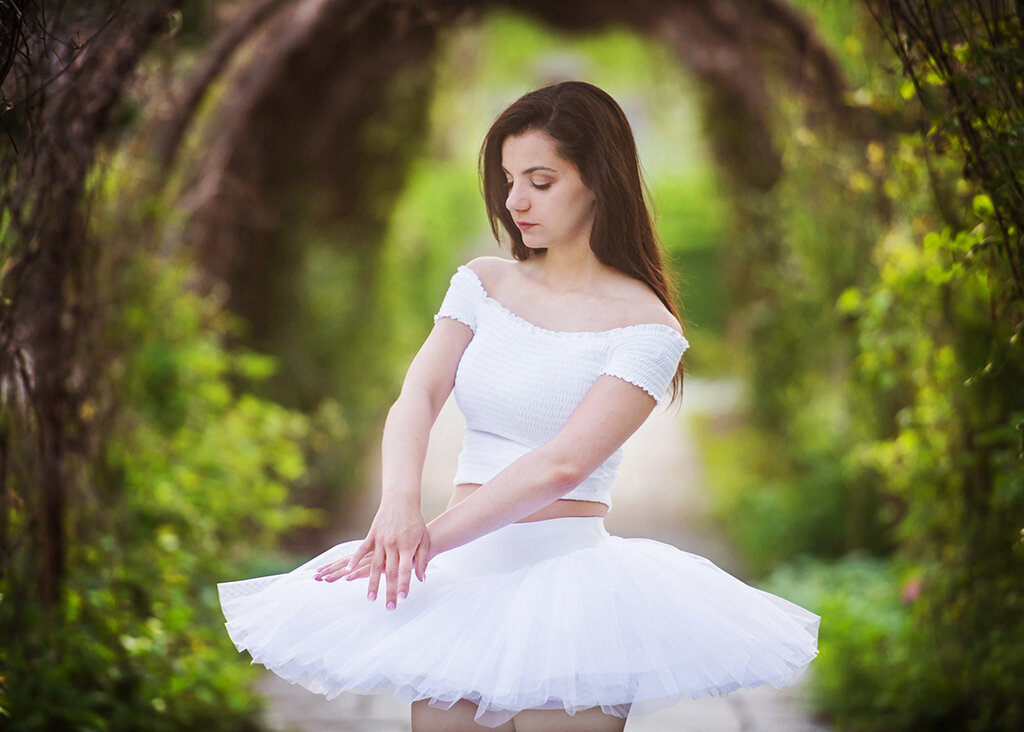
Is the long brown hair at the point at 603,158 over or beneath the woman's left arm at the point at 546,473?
over

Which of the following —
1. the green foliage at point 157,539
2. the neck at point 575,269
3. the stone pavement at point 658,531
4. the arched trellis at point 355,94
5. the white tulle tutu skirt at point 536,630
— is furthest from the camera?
the arched trellis at point 355,94

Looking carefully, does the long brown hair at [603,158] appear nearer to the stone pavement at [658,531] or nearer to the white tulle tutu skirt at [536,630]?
the stone pavement at [658,531]

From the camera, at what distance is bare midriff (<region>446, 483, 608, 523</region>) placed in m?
2.17

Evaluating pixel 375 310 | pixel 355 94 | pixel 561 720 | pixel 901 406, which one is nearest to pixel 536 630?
pixel 561 720

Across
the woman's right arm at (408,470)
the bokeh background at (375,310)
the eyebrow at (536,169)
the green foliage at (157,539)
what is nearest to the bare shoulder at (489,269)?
the woman's right arm at (408,470)

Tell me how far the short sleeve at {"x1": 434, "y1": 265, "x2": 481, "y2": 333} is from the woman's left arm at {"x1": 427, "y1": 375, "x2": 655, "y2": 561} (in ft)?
1.30

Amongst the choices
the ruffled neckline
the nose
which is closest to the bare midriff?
the ruffled neckline

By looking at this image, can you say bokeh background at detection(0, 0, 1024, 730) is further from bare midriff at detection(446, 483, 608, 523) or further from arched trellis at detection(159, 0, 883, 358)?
bare midriff at detection(446, 483, 608, 523)

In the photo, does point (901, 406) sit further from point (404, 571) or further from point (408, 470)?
point (404, 571)

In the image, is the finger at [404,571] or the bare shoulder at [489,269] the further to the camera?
the bare shoulder at [489,269]

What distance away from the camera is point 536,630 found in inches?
74.9

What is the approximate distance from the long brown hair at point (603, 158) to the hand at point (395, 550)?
661mm

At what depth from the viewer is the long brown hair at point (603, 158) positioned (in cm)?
217

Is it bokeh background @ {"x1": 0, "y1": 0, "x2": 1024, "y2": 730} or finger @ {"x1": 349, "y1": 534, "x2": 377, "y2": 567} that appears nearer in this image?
finger @ {"x1": 349, "y1": 534, "x2": 377, "y2": 567}
